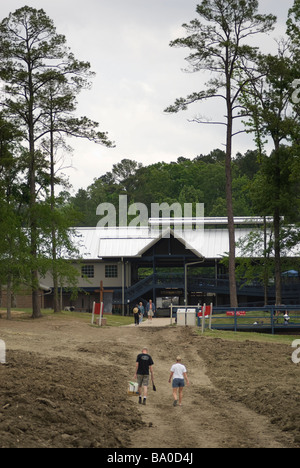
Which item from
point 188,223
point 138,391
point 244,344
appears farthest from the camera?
point 188,223

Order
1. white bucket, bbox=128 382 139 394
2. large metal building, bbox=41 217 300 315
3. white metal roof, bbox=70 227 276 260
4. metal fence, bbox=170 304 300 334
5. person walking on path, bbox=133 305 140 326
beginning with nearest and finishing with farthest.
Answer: white bucket, bbox=128 382 139 394 < metal fence, bbox=170 304 300 334 < person walking on path, bbox=133 305 140 326 < large metal building, bbox=41 217 300 315 < white metal roof, bbox=70 227 276 260

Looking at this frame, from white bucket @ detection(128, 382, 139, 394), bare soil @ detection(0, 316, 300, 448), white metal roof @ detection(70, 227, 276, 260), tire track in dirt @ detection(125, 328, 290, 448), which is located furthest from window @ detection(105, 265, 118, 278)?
white bucket @ detection(128, 382, 139, 394)

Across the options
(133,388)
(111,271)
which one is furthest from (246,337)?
(111,271)

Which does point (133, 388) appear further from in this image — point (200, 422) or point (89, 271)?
point (89, 271)

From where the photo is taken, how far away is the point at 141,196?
121 m

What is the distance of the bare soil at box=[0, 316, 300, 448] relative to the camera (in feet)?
53.0

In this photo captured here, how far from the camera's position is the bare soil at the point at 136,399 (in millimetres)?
16141

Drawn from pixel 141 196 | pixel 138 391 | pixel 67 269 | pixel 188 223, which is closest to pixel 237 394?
pixel 138 391

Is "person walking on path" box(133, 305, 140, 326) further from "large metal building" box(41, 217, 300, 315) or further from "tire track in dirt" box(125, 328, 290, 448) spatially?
"tire track in dirt" box(125, 328, 290, 448)

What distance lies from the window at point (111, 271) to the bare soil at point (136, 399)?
36.8 m

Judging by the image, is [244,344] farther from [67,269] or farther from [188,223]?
[188,223]

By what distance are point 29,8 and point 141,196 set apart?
7533 centimetres

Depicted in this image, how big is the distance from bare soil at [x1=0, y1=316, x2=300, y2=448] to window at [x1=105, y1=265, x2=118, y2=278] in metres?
36.8

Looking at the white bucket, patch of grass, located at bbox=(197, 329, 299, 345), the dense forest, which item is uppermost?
the dense forest
